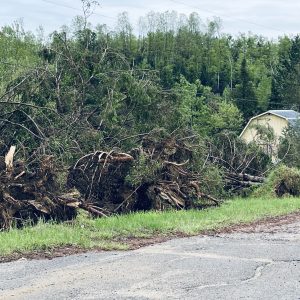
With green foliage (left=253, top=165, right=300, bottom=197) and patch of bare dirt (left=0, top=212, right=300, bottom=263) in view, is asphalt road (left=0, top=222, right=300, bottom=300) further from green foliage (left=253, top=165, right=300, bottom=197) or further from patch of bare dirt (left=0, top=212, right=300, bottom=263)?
green foliage (left=253, top=165, right=300, bottom=197)

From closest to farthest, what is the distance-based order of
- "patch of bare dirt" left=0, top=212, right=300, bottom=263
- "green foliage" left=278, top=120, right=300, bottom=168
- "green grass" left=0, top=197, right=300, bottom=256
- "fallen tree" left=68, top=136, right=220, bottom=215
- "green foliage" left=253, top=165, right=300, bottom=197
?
"patch of bare dirt" left=0, top=212, right=300, bottom=263, "green grass" left=0, top=197, right=300, bottom=256, "fallen tree" left=68, top=136, right=220, bottom=215, "green foliage" left=253, top=165, right=300, bottom=197, "green foliage" left=278, top=120, right=300, bottom=168

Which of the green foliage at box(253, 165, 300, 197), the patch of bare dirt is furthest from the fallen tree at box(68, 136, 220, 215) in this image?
the green foliage at box(253, 165, 300, 197)

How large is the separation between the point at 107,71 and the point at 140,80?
88 cm

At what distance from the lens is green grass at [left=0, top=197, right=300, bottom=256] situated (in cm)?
879

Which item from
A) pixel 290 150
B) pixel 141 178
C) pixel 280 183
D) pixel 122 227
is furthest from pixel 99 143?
pixel 290 150

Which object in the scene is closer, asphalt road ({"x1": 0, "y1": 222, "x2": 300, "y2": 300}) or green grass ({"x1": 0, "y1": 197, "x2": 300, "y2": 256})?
asphalt road ({"x1": 0, "y1": 222, "x2": 300, "y2": 300})

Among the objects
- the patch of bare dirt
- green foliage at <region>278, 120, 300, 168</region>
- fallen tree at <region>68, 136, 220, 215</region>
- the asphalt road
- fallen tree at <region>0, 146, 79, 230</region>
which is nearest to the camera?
the asphalt road

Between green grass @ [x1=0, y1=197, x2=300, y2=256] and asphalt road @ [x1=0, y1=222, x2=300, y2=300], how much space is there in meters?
0.73

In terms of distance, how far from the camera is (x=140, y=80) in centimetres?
1542

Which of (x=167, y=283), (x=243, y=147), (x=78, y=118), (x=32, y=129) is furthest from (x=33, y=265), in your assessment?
(x=243, y=147)

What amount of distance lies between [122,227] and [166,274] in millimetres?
3705

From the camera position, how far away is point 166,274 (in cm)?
696

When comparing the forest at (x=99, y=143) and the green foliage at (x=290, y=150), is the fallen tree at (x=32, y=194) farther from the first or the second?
the green foliage at (x=290, y=150)

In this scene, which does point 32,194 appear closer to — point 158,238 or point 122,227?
point 122,227
